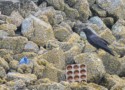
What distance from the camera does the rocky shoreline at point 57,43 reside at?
10773 mm

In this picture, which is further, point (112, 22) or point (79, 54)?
point (112, 22)

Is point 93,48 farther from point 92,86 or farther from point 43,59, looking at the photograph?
point 92,86

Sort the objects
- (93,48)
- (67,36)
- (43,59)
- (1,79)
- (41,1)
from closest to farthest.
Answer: (1,79), (43,59), (93,48), (67,36), (41,1)

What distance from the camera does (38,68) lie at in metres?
11.2

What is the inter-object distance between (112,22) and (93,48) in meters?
3.71

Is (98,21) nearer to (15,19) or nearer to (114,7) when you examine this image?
(114,7)

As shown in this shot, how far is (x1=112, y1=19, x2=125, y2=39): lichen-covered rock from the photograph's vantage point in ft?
50.1

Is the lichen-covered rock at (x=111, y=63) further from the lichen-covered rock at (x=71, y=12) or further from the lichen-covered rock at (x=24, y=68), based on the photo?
the lichen-covered rock at (x=71, y=12)

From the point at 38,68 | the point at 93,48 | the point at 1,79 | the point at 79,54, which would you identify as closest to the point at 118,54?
the point at 93,48

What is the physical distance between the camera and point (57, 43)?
42.3ft

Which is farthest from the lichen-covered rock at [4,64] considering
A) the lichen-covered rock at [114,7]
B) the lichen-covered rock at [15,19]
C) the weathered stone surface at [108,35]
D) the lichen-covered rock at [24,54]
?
the lichen-covered rock at [114,7]

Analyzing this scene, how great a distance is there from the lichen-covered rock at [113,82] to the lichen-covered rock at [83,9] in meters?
4.61

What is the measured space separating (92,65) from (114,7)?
5.56 meters

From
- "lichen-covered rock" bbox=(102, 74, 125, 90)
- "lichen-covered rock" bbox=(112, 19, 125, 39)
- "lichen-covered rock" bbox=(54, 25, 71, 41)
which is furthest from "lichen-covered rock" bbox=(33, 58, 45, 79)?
"lichen-covered rock" bbox=(112, 19, 125, 39)
